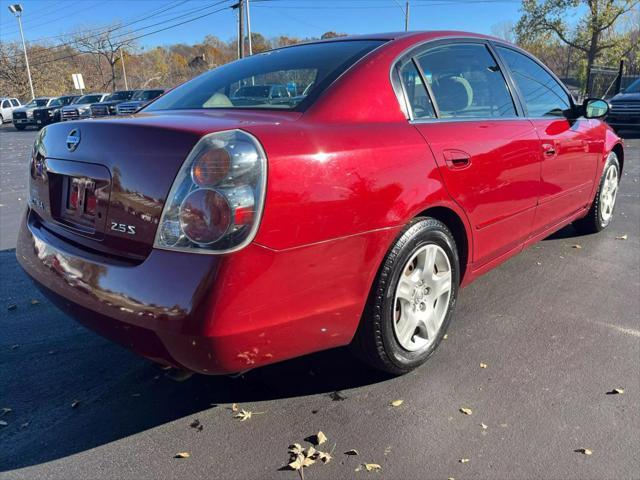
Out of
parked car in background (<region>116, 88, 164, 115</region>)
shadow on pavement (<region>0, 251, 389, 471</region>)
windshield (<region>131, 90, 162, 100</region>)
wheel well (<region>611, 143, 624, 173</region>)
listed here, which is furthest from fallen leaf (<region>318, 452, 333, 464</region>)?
windshield (<region>131, 90, 162, 100</region>)

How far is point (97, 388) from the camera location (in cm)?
249

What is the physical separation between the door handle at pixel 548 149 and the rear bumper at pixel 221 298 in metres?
1.70

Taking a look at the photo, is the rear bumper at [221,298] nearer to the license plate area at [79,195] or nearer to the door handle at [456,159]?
the license plate area at [79,195]

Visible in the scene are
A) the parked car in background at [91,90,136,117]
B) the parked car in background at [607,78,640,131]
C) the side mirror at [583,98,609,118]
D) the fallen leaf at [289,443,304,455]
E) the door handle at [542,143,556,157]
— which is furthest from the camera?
the parked car in background at [91,90,136,117]

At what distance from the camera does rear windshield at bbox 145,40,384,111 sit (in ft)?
7.87

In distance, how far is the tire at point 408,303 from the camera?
2.26 metres

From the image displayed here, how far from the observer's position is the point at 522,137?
10.1ft

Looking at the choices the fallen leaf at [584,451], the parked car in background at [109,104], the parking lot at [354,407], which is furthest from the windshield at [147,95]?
the fallen leaf at [584,451]

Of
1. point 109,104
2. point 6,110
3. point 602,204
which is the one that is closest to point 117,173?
point 602,204

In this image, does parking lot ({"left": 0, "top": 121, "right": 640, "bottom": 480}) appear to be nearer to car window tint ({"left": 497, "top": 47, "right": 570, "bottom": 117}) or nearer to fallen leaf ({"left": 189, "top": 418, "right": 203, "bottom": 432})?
fallen leaf ({"left": 189, "top": 418, "right": 203, "bottom": 432})

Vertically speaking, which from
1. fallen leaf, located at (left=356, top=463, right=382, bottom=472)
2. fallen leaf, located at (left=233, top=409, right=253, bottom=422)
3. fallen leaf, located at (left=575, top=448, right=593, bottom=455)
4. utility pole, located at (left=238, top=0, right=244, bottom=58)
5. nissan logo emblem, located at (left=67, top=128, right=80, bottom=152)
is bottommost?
fallen leaf, located at (left=356, top=463, right=382, bottom=472)

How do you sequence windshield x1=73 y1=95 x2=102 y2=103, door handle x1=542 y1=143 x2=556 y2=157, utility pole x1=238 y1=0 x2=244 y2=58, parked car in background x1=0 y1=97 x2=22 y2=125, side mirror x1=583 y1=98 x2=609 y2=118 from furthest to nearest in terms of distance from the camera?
parked car in background x1=0 y1=97 x2=22 y2=125
utility pole x1=238 y1=0 x2=244 y2=58
windshield x1=73 y1=95 x2=102 y2=103
side mirror x1=583 y1=98 x2=609 y2=118
door handle x1=542 y1=143 x2=556 y2=157

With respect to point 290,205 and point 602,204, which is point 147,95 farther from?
point 290,205

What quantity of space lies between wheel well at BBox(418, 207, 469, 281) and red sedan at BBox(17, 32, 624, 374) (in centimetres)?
1
